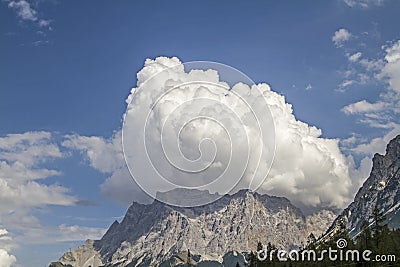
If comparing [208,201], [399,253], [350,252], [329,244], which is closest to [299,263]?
[329,244]

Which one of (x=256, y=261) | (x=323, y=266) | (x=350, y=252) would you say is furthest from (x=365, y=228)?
(x=256, y=261)

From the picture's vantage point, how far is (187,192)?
6284 centimetres

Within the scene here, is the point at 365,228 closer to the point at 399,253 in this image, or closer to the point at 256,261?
the point at 399,253

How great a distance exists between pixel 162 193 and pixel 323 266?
11684 centimetres

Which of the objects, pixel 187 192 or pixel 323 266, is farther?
pixel 323 266

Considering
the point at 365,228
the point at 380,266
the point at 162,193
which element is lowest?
the point at 162,193

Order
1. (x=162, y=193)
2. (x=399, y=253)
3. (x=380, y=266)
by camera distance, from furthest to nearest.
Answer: (x=399, y=253) < (x=380, y=266) < (x=162, y=193)

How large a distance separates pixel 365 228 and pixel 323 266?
18.3 meters

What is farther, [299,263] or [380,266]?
[299,263]

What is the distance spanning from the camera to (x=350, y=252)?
155 m

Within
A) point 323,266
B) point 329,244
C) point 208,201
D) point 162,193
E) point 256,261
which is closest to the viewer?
point 162,193

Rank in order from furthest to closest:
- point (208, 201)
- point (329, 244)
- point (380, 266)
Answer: point (329, 244) → point (380, 266) → point (208, 201)

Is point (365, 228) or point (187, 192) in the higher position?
point (365, 228)

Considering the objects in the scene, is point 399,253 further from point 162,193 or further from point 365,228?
point 162,193
